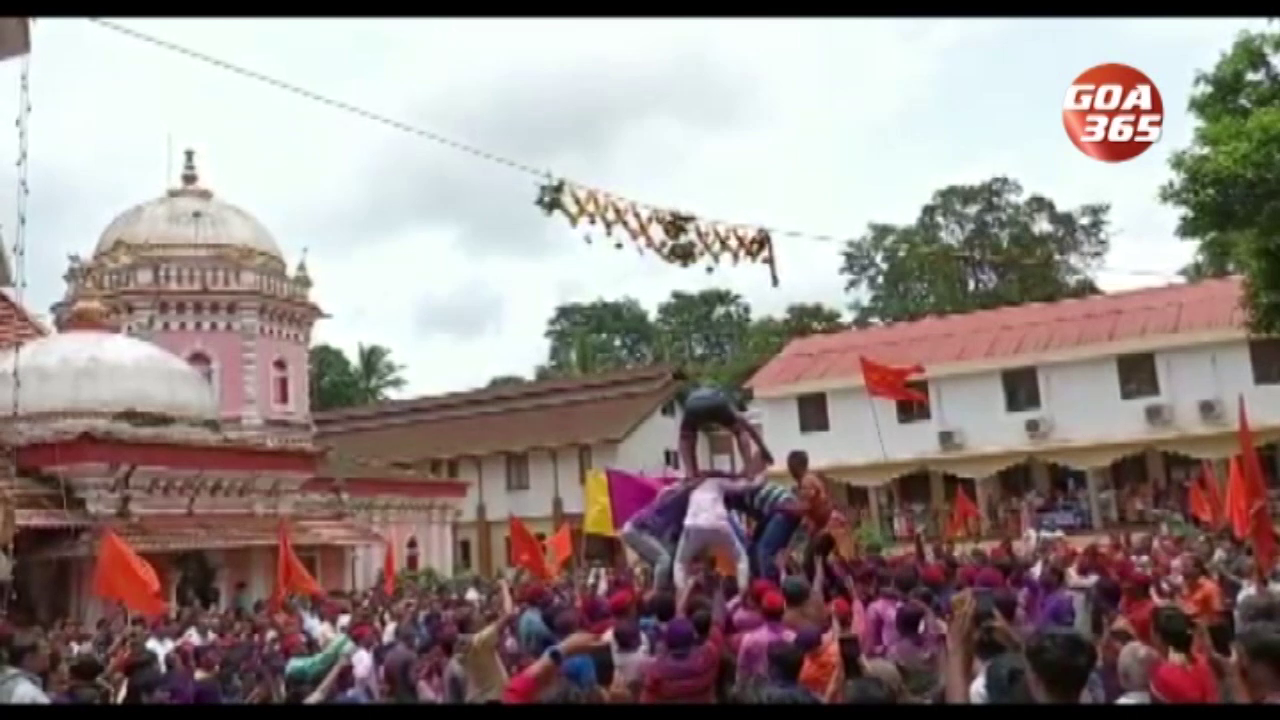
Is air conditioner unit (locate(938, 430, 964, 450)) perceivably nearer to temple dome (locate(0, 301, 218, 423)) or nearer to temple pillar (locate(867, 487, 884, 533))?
temple pillar (locate(867, 487, 884, 533))

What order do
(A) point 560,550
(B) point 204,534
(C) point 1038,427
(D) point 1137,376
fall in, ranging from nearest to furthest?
(A) point 560,550 < (B) point 204,534 < (D) point 1137,376 < (C) point 1038,427

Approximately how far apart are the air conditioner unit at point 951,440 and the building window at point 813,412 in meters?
3.20

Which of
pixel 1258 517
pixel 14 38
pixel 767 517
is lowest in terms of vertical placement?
pixel 1258 517

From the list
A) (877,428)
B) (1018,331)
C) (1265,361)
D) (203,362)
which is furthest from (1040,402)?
(203,362)

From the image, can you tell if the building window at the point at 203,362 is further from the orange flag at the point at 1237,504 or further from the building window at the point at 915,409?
the orange flag at the point at 1237,504

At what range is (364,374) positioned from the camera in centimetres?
5900

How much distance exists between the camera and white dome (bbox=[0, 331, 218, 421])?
2728 centimetres

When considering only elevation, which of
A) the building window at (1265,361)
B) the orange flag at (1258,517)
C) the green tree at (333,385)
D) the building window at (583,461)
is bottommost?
the orange flag at (1258,517)

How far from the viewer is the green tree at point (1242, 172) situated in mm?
17891

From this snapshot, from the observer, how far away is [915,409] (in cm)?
3403

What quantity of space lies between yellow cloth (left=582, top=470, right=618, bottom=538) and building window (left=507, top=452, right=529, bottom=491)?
2319cm

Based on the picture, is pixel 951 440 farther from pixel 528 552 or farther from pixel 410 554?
pixel 528 552

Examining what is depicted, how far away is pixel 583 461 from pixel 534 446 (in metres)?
1.60

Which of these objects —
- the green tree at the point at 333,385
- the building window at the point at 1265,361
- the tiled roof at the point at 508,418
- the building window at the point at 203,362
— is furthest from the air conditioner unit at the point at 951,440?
the green tree at the point at 333,385
